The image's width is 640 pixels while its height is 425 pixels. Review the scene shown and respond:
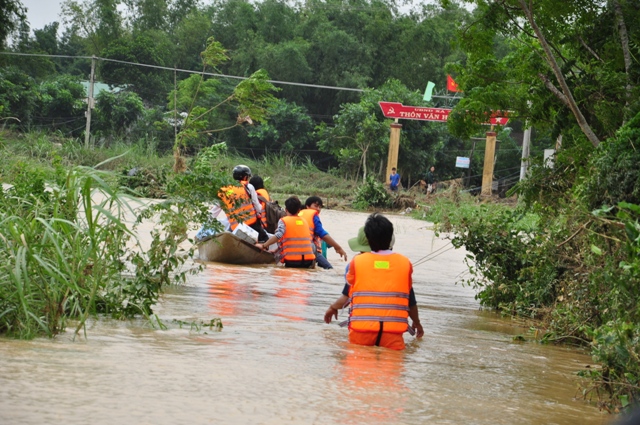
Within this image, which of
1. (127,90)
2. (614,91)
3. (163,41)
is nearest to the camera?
(614,91)

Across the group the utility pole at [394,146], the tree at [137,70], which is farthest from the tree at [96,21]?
the utility pole at [394,146]

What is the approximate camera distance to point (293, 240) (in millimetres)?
14164

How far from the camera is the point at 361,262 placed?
7246 mm

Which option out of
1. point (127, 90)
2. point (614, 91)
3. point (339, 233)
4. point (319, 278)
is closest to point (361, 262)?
point (614, 91)

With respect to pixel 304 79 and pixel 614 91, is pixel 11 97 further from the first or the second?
pixel 614 91

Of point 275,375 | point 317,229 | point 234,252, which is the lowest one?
point 275,375

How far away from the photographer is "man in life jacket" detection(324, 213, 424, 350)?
7.22 m

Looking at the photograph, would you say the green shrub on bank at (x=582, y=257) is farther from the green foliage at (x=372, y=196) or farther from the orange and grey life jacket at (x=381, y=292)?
the green foliage at (x=372, y=196)

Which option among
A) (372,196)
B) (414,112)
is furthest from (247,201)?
(414,112)

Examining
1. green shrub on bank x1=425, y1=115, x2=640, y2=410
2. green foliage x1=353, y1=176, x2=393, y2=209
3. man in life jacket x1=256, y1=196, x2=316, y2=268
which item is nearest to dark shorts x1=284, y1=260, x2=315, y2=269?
man in life jacket x1=256, y1=196, x2=316, y2=268

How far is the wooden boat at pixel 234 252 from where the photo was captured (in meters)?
14.2

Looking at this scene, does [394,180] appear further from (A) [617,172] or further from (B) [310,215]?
(A) [617,172]

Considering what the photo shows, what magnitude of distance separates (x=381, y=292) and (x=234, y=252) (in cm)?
750

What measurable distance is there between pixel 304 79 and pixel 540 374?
158 ft
